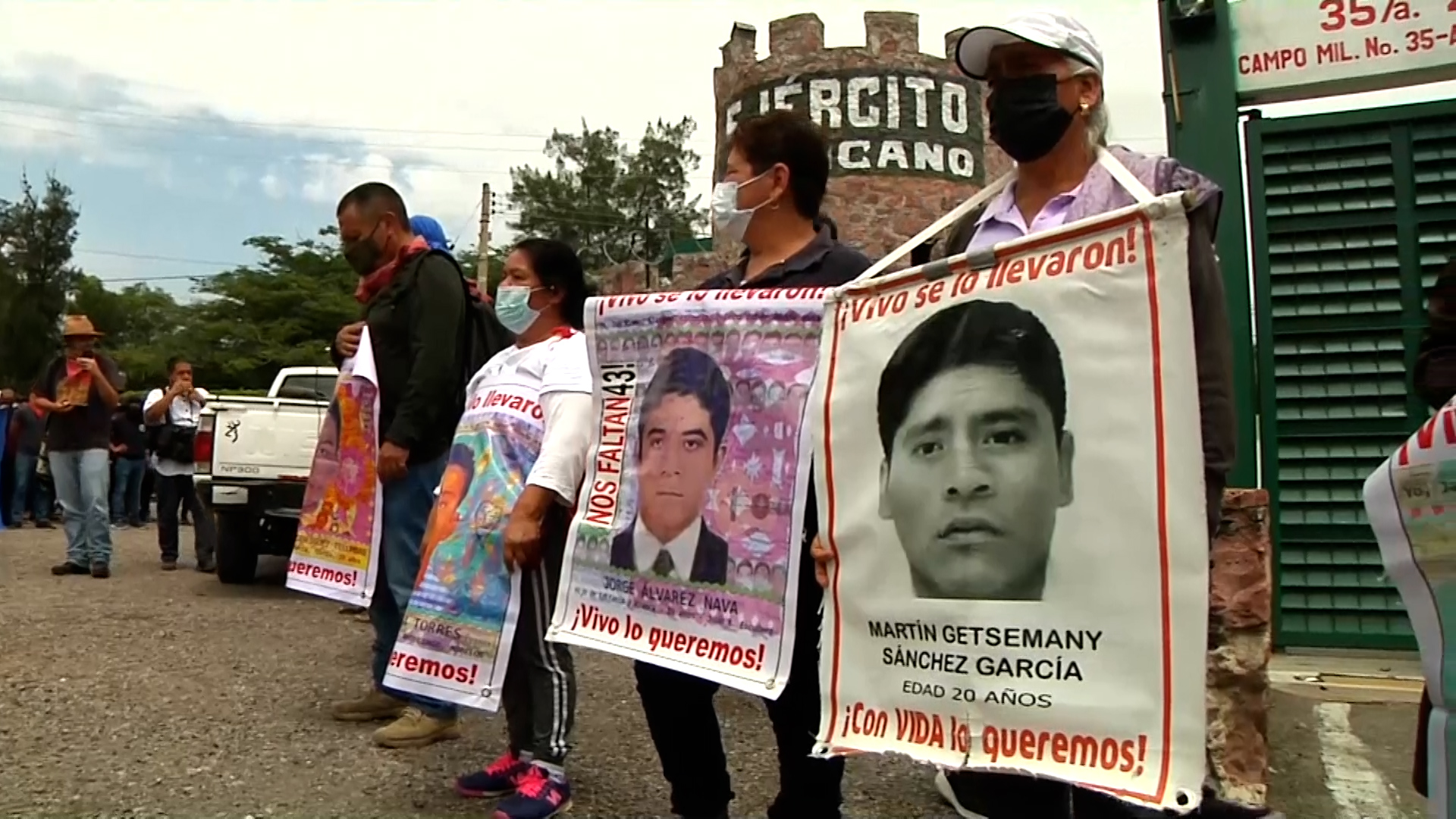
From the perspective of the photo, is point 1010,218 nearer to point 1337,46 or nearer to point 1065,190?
point 1065,190

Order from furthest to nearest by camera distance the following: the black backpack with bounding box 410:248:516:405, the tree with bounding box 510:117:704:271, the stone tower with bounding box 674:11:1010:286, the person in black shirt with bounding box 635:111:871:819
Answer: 1. the tree with bounding box 510:117:704:271
2. the stone tower with bounding box 674:11:1010:286
3. the black backpack with bounding box 410:248:516:405
4. the person in black shirt with bounding box 635:111:871:819

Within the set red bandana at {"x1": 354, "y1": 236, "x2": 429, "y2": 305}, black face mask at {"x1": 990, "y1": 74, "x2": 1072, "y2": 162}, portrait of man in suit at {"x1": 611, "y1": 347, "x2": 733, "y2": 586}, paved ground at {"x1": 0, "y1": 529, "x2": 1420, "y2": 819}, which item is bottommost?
paved ground at {"x1": 0, "y1": 529, "x2": 1420, "y2": 819}

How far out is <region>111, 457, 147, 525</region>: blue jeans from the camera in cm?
1509

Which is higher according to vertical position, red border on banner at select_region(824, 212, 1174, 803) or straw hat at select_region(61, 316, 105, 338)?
straw hat at select_region(61, 316, 105, 338)

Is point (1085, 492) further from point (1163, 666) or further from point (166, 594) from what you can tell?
point (166, 594)

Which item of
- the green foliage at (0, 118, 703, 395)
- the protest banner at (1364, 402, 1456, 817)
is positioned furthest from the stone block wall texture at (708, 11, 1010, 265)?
the protest banner at (1364, 402, 1456, 817)

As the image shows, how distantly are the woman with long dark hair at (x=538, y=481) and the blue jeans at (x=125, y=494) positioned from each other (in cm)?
1278

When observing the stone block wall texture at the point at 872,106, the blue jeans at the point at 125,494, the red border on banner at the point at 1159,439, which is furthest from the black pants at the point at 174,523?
the stone block wall texture at the point at 872,106

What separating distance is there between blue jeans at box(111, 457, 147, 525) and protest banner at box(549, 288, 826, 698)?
13747mm

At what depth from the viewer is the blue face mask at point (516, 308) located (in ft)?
12.5

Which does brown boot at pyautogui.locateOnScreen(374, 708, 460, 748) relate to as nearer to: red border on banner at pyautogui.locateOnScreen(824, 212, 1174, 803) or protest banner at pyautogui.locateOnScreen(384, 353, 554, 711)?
protest banner at pyautogui.locateOnScreen(384, 353, 554, 711)

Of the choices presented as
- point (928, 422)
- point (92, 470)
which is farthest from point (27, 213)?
point (928, 422)

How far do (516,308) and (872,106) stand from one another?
1841 centimetres

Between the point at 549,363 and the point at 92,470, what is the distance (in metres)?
7.26
